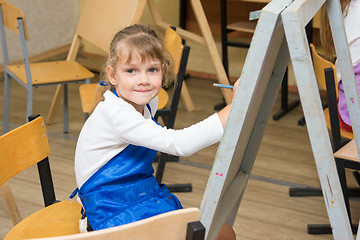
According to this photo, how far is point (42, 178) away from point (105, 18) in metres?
1.54

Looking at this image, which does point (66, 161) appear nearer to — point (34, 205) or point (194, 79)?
point (34, 205)

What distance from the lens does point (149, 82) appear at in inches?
51.9

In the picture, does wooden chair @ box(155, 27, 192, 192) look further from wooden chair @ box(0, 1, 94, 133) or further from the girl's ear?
the girl's ear

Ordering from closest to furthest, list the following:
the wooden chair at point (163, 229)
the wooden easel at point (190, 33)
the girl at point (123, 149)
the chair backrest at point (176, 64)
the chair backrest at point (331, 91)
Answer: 1. the wooden chair at point (163, 229)
2. the girl at point (123, 149)
3. the chair backrest at point (331, 91)
4. the chair backrest at point (176, 64)
5. the wooden easel at point (190, 33)

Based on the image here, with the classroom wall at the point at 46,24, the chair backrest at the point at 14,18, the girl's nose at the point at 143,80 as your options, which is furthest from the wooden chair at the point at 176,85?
the classroom wall at the point at 46,24

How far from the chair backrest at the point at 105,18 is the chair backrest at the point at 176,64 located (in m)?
0.23

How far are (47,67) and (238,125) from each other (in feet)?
7.38

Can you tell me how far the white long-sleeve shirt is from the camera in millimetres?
1179

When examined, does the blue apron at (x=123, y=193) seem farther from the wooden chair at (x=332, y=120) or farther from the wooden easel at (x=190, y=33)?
the wooden easel at (x=190, y=33)

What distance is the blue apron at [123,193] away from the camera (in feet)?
4.29

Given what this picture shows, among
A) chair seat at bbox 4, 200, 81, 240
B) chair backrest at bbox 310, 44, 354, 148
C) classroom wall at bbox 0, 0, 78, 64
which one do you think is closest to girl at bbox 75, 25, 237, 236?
chair seat at bbox 4, 200, 81, 240

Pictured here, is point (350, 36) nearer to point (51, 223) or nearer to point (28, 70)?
point (51, 223)

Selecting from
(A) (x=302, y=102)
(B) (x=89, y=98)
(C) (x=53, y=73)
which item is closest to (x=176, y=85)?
(B) (x=89, y=98)

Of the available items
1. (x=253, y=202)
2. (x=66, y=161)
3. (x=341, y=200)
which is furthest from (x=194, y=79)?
(x=341, y=200)
